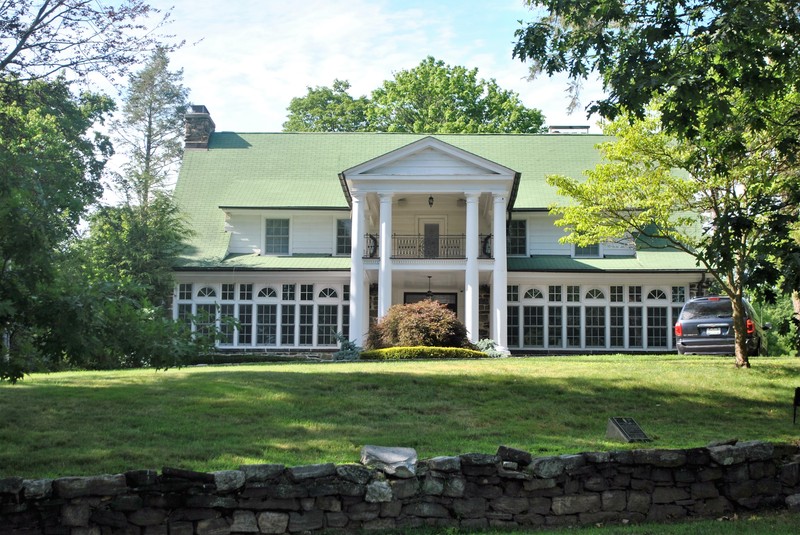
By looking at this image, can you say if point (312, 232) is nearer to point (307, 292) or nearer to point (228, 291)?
point (307, 292)

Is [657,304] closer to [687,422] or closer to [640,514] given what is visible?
[687,422]

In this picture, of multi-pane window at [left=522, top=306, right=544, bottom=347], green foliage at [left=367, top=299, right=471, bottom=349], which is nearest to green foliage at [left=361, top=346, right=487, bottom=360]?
green foliage at [left=367, top=299, right=471, bottom=349]

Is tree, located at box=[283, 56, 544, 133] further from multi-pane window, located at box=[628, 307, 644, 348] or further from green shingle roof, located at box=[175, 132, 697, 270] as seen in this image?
multi-pane window, located at box=[628, 307, 644, 348]

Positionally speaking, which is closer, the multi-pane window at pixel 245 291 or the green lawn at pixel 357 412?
the green lawn at pixel 357 412

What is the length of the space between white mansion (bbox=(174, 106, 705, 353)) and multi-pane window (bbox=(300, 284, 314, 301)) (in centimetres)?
7

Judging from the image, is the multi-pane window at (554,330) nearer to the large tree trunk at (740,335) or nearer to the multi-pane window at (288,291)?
the multi-pane window at (288,291)

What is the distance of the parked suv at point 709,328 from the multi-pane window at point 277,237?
15059 mm

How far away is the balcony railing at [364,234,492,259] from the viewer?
1259 inches

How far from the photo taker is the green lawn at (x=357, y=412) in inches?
441

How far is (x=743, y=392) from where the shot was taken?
53.0 ft

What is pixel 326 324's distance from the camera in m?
31.3

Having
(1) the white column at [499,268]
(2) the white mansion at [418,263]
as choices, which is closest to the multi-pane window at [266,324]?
(2) the white mansion at [418,263]

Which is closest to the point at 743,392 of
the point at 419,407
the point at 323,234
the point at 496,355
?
the point at 419,407

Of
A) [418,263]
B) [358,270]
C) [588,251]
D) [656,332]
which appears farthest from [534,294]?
[358,270]
